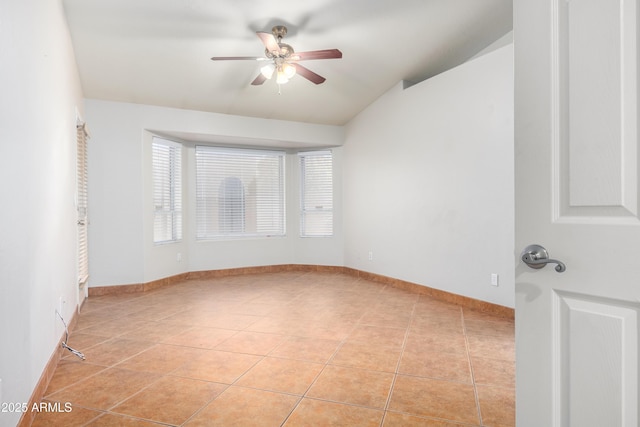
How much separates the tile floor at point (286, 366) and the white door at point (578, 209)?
90cm

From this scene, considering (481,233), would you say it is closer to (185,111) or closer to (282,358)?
(282,358)

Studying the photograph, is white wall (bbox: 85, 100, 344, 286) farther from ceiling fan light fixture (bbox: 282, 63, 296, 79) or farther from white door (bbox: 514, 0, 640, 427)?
white door (bbox: 514, 0, 640, 427)

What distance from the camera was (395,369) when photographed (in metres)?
2.33

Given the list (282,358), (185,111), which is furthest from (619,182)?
(185,111)

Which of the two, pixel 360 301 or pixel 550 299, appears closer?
pixel 550 299

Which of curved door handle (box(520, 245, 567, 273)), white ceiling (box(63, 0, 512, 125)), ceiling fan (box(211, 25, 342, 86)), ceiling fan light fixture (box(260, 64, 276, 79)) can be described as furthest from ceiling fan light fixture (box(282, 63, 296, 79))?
curved door handle (box(520, 245, 567, 273))

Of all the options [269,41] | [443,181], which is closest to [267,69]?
[269,41]

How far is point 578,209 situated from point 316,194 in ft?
17.7

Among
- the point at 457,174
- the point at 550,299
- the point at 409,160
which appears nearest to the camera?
the point at 550,299

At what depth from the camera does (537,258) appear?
1.06 metres

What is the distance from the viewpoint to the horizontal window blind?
5.79 metres

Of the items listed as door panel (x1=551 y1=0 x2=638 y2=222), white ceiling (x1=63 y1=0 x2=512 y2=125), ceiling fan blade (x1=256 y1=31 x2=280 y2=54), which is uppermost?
white ceiling (x1=63 y1=0 x2=512 y2=125)

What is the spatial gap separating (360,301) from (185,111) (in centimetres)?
354

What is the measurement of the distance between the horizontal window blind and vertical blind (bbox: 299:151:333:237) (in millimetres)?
385
